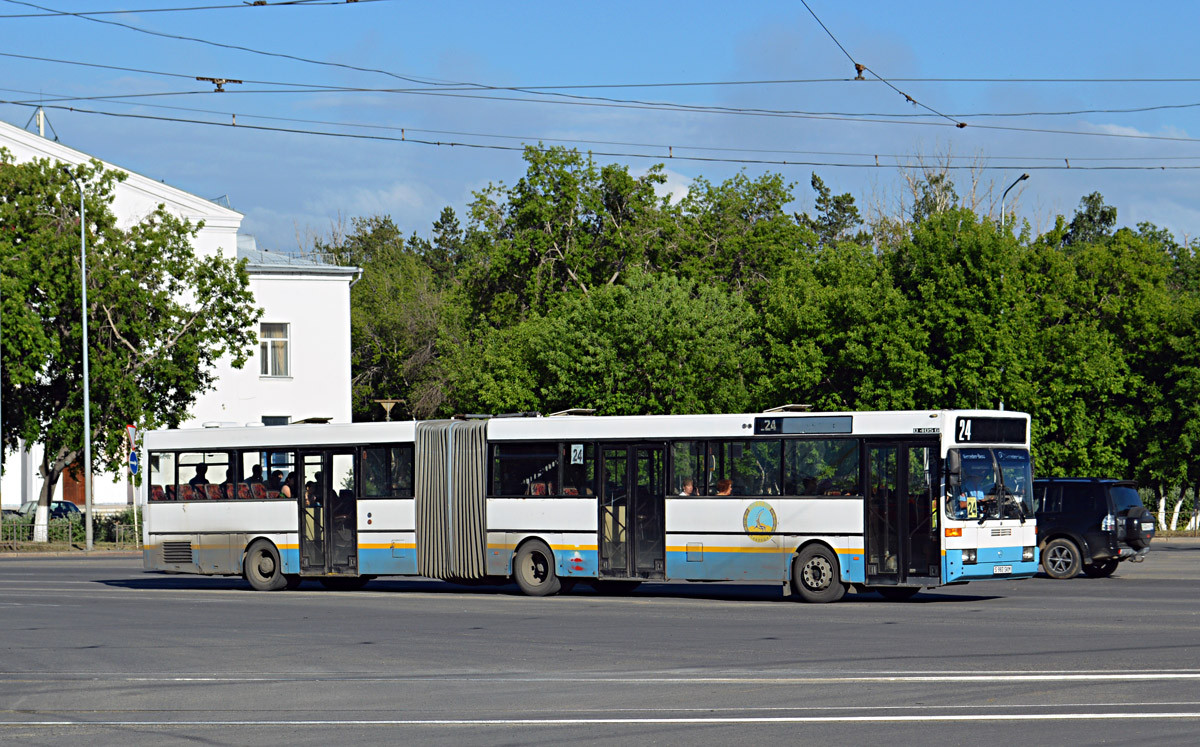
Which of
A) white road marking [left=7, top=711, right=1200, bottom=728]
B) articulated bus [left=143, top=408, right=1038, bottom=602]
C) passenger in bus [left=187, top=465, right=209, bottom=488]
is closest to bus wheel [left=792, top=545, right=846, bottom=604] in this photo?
articulated bus [left=143, top=408, right=1038, bottom=602]

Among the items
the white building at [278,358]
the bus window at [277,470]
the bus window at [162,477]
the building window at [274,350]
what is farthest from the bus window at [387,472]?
the building window at [274,350]

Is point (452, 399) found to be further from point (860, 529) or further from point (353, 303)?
point (860, 529)

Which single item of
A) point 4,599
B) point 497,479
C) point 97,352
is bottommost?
point 4,599

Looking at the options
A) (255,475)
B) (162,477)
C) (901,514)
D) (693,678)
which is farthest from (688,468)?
(693,678)

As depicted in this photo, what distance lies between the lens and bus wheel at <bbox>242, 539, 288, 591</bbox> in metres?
25.7

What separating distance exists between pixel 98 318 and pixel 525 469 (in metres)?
26.4

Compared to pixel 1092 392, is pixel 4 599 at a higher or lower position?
lower

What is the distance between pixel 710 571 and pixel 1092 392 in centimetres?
3045

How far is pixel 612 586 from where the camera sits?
2519 centimetres

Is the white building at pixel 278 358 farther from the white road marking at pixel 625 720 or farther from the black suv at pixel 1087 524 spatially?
the white road marking at pixel 625 720

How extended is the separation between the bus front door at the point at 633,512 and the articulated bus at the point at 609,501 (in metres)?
0.03

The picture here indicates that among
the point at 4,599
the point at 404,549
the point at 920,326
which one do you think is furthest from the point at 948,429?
the point at 920,326

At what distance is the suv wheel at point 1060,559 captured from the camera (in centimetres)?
2608

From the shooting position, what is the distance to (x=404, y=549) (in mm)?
24562
